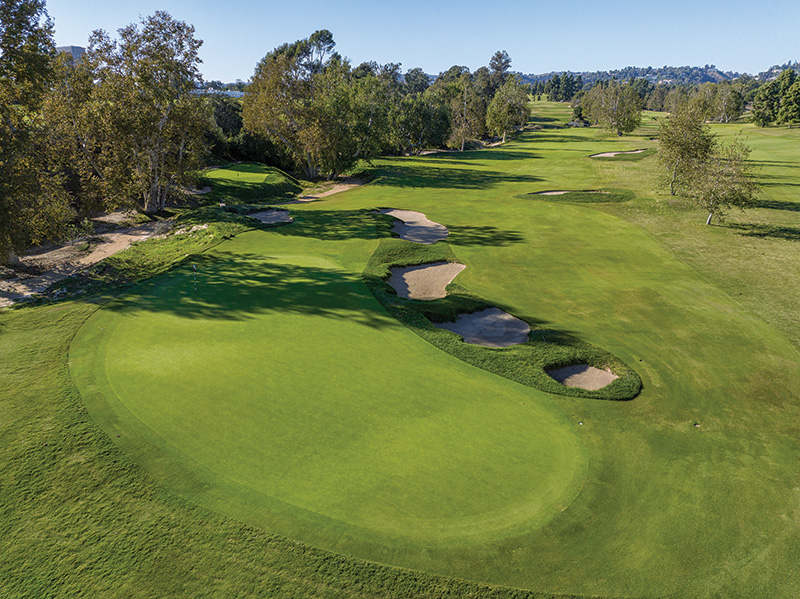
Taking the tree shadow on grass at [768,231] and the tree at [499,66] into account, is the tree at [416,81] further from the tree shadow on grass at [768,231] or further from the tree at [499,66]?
the tree shadow on grass at [768,231]

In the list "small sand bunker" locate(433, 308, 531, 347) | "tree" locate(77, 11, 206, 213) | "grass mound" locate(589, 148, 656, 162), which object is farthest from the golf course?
"grass mound" locate(589, 148, 656, 162)

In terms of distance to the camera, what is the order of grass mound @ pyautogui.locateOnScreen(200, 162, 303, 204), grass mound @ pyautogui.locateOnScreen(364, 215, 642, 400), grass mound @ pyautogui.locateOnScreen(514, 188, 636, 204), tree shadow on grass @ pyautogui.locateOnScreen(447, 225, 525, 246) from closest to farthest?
grass mound @ pyautogui.locateOnScreen(364, 215, 642, 400) < tree shadow on grass @ pyautogui.locateOnScreen(447, 225, 525, 246) < grass mound @ pyautogui.locateOnScreen(514, 188, 636, 204) < grass mound @ pyautogui.locateOnScreen(200, 162, 303, 204)

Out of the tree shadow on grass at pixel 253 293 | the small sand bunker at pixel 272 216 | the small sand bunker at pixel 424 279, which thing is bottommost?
the small sand bunker at pixel 424 279

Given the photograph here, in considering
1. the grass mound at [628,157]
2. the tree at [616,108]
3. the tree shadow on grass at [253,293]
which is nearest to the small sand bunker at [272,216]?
the tree shadow on grass at [253,293]

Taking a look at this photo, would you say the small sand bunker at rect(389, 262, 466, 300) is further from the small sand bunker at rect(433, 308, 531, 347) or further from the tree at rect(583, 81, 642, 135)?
the tree at rect(583, 81, 642, 135)

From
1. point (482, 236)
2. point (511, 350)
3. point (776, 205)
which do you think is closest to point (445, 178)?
point (482, 236)

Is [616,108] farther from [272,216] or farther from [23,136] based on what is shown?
[23,136]
